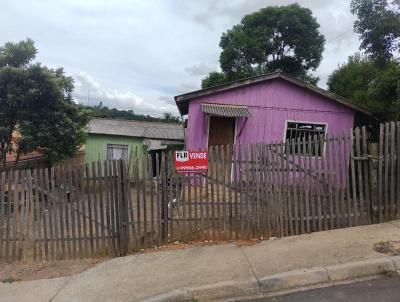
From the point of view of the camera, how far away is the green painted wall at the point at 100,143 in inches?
861

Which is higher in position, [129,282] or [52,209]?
[52,209]

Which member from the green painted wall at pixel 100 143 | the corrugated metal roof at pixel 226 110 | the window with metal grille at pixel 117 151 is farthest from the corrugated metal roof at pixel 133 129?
the corrugated metal roof at pixel 226 110

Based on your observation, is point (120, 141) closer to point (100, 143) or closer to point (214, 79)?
point (100, 143)

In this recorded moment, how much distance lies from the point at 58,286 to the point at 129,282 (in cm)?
111

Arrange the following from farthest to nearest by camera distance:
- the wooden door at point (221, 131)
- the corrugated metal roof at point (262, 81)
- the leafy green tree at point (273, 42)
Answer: the leafy green tree at point (273, 42)
the wooden door at point (221, 131)
the corrugated metal roof at point (262, 81)

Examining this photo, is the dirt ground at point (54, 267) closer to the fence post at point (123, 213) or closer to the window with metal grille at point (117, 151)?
the fence post at point (123, 213)

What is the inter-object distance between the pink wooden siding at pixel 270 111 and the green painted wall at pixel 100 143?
9.76 m

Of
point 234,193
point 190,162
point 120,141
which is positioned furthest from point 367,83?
point 190,162

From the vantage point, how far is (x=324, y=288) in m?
4.86

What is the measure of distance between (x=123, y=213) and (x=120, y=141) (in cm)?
1590

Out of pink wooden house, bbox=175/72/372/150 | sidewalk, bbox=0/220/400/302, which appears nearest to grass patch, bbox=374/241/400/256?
sidewalk, bbox=0/220/400/302

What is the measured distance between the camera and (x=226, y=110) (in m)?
12.6

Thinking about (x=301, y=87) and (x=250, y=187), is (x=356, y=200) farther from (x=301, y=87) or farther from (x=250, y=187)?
(x=301, y=87)

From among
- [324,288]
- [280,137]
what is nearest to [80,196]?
[324,288]
